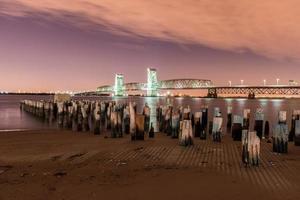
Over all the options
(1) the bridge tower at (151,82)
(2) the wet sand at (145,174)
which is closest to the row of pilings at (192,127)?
(2) the wet sand at (145,174)

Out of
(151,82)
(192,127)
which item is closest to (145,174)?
(192,127)

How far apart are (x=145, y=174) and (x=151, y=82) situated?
169 m

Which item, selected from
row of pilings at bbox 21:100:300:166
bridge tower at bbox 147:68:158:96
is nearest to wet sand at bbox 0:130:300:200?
row of pilings at bbox 21:100:300:166

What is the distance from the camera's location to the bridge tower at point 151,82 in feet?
571

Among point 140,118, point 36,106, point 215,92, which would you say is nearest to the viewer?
point 140,118

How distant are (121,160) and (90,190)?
324cm

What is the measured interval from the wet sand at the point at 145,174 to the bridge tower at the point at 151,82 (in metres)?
161

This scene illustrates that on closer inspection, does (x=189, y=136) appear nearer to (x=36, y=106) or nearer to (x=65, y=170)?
(x=65, y=170)

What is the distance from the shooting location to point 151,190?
765 cm

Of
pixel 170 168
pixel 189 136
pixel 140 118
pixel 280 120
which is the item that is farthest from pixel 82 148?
pixel 280 120

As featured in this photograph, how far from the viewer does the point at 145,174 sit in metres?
8.99

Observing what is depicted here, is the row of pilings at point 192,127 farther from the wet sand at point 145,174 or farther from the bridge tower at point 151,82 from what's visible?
the bridge tower at point 151,82

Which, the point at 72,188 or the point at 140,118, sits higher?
the point at 140,118

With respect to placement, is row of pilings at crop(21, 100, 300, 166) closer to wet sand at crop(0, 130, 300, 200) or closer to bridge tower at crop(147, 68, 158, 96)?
wet sand at crop(0, 130, 300, 200)
